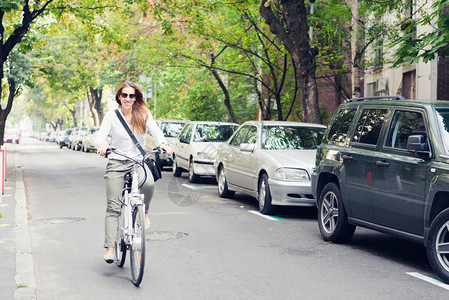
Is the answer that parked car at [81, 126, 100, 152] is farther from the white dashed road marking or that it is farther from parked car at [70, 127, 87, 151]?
the white dashed road marking

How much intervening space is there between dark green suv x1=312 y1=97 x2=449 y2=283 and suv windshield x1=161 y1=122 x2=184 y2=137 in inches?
529

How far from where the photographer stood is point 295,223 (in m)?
10.2

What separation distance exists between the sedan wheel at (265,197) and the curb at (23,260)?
152 inches

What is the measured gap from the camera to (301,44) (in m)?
16.4

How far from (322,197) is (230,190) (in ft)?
15.8

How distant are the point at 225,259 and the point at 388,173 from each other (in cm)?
206

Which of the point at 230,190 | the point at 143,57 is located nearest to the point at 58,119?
the point at 143,57

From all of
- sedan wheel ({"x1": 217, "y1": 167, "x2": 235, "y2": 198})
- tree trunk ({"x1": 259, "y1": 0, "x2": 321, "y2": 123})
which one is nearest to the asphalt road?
sedan wheel ({"x1": 217, "y1": 167, "x2": 235, "y2": 198})

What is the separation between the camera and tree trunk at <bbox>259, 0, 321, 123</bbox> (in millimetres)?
16234

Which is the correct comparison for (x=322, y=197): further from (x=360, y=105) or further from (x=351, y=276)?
(x=351, y=276)

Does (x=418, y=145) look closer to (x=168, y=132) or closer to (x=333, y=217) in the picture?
(x=333, y=217)

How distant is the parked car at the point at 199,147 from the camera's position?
16.7m

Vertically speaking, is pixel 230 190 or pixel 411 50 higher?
pixel 411 50

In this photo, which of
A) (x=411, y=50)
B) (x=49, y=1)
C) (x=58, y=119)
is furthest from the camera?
(x=58, y=119)
